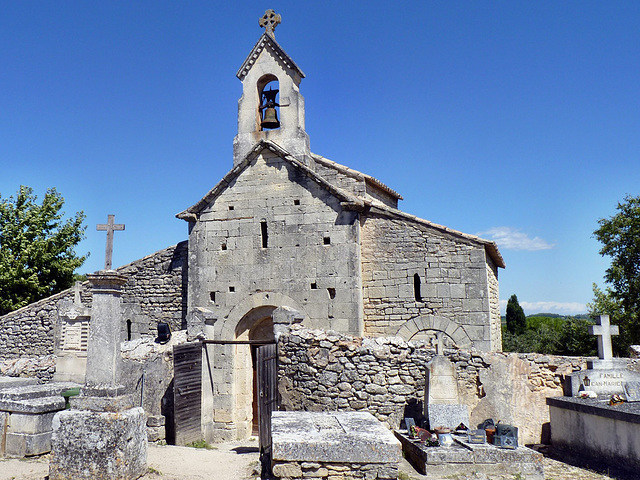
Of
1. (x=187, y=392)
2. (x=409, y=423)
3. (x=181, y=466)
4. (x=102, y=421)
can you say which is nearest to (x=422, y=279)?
(x=409, y=423)

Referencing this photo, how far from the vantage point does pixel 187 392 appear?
1095 cm

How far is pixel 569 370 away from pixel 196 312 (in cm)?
839

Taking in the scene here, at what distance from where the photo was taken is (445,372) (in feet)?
28.7

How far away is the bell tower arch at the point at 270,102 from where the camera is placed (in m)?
13.4

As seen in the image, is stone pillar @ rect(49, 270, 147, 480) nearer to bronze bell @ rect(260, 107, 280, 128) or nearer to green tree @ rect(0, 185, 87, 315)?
bronze bell @ rect(260, 107, 280, 128)

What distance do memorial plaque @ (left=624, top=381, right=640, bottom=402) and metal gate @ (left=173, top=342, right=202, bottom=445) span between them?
28.2ft

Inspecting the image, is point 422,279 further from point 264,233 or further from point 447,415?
point 264,233

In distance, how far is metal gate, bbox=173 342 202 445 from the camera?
413 inches

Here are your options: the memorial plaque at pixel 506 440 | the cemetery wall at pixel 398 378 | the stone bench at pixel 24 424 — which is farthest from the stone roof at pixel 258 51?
the memorial plaque at pixel 506 440

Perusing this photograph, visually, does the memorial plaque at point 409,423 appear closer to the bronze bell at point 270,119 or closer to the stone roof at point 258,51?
the bronze bell at point 270,119

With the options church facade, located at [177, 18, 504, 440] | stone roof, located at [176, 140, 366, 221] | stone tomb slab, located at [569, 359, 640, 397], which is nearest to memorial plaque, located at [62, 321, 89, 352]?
church facade, located at [177, 18, 504, 440]

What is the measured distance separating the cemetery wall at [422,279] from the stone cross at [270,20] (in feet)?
19.8

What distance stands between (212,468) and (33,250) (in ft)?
54.3

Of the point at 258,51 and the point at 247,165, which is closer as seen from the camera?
the point at 247,165
